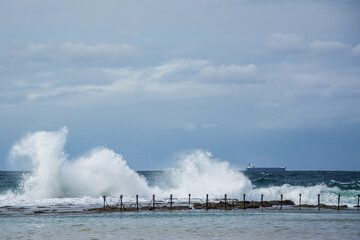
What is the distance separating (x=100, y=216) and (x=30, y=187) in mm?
28880

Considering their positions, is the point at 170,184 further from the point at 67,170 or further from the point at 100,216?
the point at 100,216

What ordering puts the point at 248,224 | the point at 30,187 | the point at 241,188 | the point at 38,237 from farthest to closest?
the point at 241,188
the point at 30,187
the point at 248,224
the point at 38,237

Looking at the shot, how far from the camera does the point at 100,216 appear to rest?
1551 inches

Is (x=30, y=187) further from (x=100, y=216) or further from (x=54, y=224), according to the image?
(x=54, y=224)

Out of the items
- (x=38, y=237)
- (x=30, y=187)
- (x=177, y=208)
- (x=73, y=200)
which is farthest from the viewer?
(x=30, y=187)

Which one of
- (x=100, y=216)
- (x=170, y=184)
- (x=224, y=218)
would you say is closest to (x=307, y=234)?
(x=224, y=218)

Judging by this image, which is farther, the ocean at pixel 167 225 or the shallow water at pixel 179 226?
the ocean at pixel 167 225

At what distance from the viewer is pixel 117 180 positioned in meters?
67.8

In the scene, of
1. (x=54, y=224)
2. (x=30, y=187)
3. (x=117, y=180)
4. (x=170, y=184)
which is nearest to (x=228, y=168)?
(x=170, y=184)

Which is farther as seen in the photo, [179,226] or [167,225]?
[167,225]

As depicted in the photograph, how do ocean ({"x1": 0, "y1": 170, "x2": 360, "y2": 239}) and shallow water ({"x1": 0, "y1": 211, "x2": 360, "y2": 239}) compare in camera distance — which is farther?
ocean ({"x1": 0, "y1": 170, "x2": 360, "y2": 239})

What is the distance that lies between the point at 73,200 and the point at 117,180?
1209 cm

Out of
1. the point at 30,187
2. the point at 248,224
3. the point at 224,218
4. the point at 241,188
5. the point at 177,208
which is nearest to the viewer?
the point at 248,224

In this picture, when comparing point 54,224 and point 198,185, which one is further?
point 198,185
